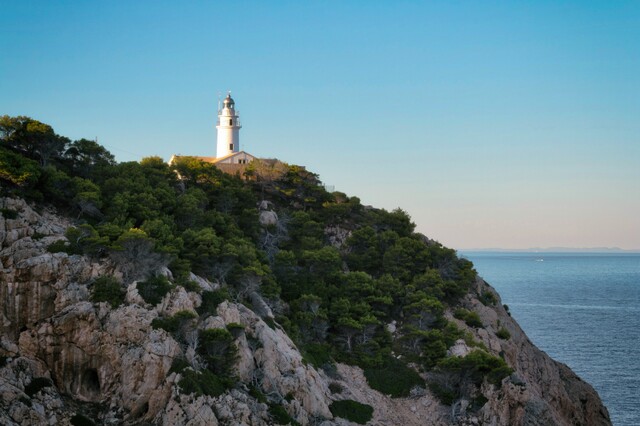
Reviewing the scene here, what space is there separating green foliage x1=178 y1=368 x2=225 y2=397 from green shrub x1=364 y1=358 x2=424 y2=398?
1331 centimetres

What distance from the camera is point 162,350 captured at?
1454 inches

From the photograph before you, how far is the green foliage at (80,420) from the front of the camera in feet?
112

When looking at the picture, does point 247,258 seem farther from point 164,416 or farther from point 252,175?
point 252,175

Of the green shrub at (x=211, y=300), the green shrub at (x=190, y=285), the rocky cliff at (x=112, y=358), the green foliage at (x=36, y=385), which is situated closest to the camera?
the green foliage at (x=36, y=385)

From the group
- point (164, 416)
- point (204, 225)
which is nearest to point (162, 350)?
point (164, 416)

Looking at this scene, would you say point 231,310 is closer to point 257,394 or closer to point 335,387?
point 257,394

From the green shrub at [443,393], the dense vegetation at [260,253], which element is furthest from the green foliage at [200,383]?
the green shrub at [443,393]

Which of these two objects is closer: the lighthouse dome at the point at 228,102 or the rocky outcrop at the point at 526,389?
the rocky outcrop at the point at 526,389

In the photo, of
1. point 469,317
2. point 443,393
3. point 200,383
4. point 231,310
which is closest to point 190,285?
point 231,310

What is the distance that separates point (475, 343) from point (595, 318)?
58746 mm

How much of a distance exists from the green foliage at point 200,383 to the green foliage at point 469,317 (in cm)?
2423

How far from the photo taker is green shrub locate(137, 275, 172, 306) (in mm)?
38881

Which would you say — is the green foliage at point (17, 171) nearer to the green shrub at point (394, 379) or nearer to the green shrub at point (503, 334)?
the green shrub at point (394, 379)

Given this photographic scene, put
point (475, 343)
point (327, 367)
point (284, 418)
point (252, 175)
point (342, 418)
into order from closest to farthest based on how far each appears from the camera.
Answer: point (284, 418) → point (342, 418) → point (327, 367) → point (475, 343) → point (252, 175)
